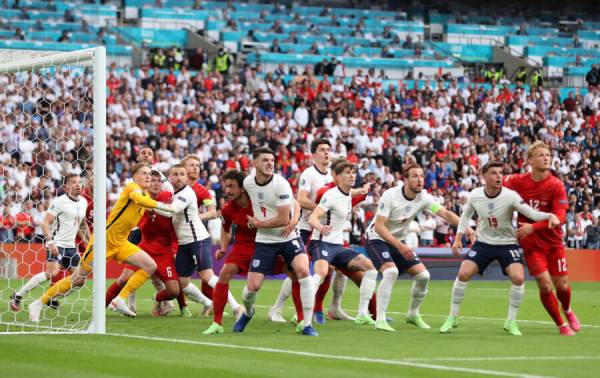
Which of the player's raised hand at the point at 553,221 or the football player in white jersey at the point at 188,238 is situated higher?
the player's raised hand at the point at 553,221

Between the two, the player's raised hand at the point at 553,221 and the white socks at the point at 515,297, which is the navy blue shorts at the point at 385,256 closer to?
the white socks at the point at 515,297

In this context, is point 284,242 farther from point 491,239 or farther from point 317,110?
point 317,110

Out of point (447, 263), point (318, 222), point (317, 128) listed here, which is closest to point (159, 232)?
point (318, 222)

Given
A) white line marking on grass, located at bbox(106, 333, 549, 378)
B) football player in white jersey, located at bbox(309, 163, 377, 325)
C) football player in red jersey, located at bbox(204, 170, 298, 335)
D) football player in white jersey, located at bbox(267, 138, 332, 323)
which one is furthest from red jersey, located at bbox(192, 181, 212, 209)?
white line marking on grass, located at bbox(106, 333, 549, 378)

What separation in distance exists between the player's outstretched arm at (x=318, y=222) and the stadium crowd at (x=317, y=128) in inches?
433

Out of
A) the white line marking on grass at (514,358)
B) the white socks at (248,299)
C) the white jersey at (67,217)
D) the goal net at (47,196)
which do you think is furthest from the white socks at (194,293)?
the white line marking on grass at (514,358)

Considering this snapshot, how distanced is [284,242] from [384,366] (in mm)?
3348

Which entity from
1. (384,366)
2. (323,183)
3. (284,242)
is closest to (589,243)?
(323,183)

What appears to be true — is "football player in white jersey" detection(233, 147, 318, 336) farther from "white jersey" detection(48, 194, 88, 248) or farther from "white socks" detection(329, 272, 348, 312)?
"white jersey" detection(48, 194, 88, 248)

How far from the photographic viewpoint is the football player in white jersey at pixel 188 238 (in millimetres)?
15234

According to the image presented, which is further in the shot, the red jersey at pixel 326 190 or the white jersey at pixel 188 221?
the white jersey at pixel 188 221

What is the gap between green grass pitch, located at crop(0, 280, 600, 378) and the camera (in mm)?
9305

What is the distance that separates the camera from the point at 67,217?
17.5 m

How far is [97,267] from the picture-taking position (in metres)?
12.7
